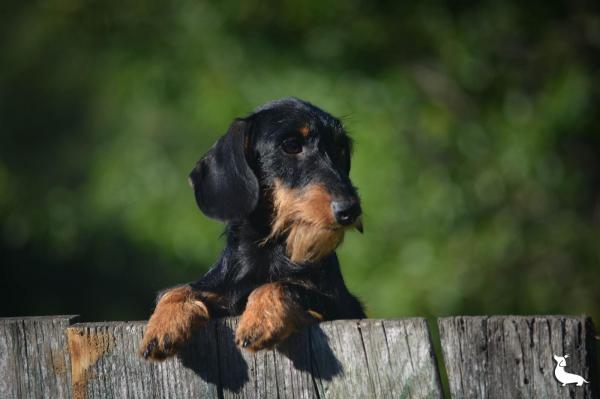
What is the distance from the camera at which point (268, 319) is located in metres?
3.39

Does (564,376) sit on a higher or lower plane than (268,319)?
lower

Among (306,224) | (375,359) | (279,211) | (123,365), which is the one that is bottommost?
(375,359)

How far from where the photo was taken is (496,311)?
32.1ft

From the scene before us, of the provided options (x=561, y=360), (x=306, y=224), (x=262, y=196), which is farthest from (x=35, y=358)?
(x=561, y=360)

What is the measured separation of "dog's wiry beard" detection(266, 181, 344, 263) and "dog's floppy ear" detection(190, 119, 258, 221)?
0.55ft

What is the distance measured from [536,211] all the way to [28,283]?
20.8ft

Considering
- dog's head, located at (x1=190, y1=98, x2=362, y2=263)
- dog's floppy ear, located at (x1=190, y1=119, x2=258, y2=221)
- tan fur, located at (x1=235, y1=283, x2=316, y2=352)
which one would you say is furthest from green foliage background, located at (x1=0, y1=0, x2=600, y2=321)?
tan fur, located at (x1=235, y1=283, x2=316, y2=352)

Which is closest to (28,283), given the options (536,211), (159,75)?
(159,75)

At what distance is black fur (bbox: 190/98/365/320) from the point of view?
14.3 feet

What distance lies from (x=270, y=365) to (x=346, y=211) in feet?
3.78

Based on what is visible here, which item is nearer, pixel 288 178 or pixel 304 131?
pixel 288 178

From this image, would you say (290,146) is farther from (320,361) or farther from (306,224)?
(320,361)

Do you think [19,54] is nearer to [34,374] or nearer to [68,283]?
[68,283]

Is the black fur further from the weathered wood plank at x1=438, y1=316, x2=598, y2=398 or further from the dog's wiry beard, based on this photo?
the weathered wood plank at x1=438, y1=316, x2=598, y2=398
